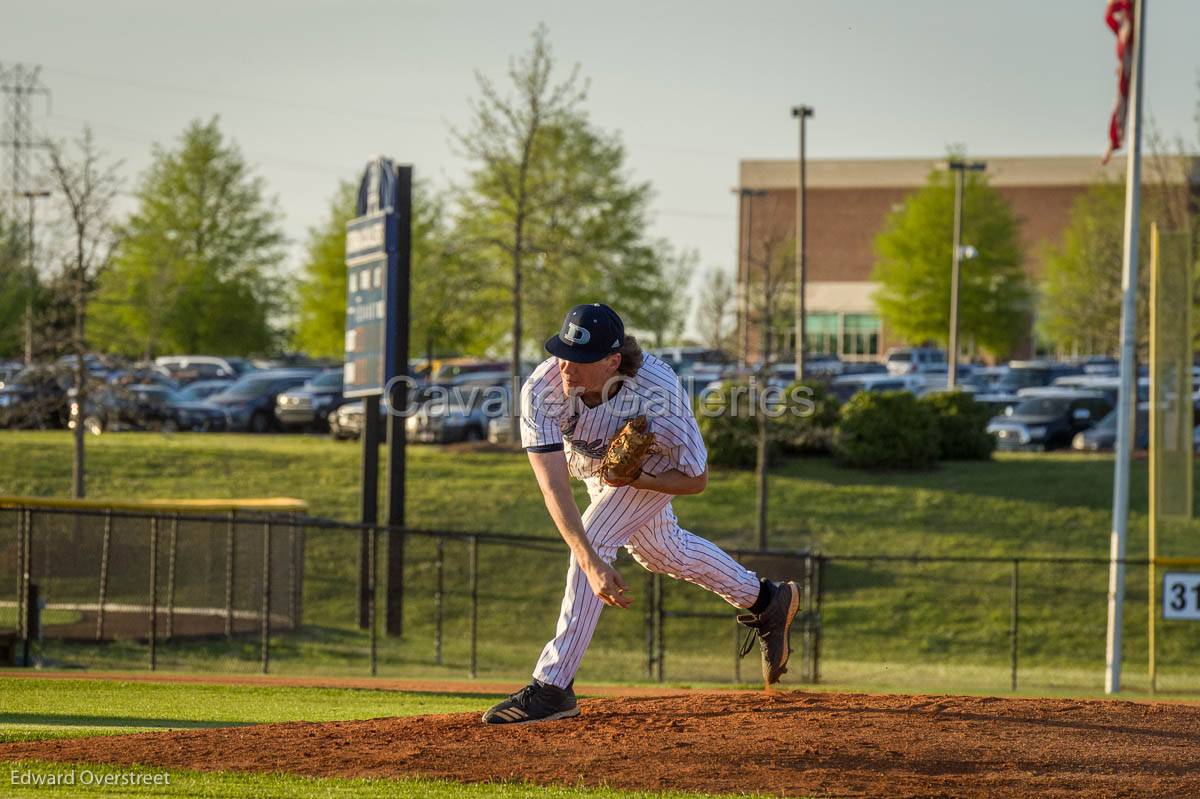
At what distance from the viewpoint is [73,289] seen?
1020 inches

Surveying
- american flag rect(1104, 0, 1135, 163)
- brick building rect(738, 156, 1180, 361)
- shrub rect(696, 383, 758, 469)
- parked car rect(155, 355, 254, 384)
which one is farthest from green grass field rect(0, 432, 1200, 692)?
brick building rect(738, 156, 1180, 361)

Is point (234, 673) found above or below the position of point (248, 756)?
below

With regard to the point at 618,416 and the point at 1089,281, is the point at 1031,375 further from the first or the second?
the point at 618,416

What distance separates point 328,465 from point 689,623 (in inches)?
384

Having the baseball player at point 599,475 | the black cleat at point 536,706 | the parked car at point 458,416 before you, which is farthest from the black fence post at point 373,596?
the parked car at point 458,416

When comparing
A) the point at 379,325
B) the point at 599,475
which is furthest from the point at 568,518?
the point at 379,325

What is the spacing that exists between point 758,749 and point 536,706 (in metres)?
1.04

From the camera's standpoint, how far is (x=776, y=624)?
717 centimetres

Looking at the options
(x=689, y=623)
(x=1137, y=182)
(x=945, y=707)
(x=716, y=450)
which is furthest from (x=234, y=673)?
(x=716, y=450)

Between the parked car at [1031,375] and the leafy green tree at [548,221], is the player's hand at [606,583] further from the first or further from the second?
the parked car at [1031,375]

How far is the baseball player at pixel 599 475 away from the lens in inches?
243

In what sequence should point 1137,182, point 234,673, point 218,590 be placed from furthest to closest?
1. point 218,590
2. point 1137,182
3. point 234,673

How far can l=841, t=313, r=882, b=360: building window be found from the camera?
7900 centimetres

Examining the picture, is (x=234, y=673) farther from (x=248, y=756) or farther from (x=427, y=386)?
(x=427, y=386)
